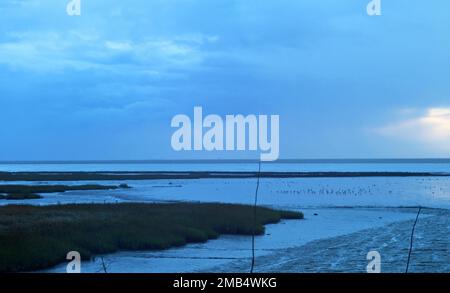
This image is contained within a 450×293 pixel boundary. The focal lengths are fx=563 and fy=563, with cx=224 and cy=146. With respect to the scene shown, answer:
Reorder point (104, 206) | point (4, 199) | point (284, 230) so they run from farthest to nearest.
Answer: point (4, 199) → point (104, 206) → point (284, 230)

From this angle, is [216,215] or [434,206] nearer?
[216,215]

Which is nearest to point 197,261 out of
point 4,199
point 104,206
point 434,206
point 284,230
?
point 284,230

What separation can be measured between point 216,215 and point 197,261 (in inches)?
Answer: 348

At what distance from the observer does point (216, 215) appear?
23.3 m

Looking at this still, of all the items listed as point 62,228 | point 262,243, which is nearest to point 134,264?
point 62,228

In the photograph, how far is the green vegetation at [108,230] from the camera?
13.2 m

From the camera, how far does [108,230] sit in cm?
1775

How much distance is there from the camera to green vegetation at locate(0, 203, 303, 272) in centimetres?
1321

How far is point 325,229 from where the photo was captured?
22.7 m
